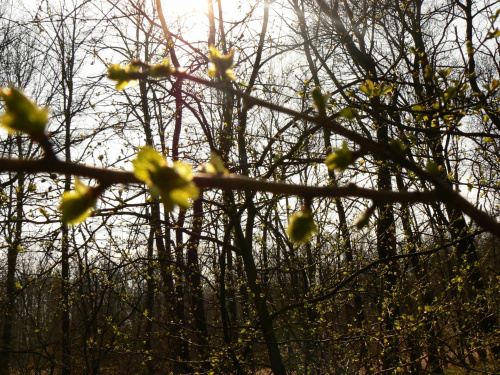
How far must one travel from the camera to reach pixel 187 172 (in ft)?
1.79

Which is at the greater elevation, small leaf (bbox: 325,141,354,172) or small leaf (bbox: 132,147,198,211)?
small leaf (bbox: 325,141,354,172)

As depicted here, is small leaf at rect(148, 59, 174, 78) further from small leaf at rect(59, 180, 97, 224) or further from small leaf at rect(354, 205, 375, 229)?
small leaf at rect(354, 205, 375, 229)

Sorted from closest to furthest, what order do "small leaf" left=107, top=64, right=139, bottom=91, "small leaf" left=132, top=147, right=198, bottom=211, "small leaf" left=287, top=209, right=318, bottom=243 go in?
"small leaf" left=132, top=147, right=198, bottom=211 → "small leaf" left=287, top=209, right=318, bottom=243 → "small leaf" left=107, top=64, right=139, bottom=91

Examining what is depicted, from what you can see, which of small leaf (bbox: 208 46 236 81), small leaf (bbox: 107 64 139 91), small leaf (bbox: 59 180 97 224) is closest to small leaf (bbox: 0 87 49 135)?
small leaf (bbox: 59 180 97 224)

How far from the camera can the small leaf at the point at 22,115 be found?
54 centimetres

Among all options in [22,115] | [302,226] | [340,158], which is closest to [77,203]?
[22,115]

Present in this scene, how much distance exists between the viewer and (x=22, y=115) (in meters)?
0.54

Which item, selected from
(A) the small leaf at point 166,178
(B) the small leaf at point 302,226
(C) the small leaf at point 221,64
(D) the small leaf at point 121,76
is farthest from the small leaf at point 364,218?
(D) the small leaf at point 121,76

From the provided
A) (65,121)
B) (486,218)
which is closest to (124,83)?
(486,218)

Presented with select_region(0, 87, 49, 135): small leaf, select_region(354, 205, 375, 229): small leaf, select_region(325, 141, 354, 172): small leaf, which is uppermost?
select_region(0, 87, 49, 135): small leaf

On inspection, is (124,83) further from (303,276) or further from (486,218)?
(303,276)

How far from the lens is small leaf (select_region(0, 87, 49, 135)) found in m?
0.54

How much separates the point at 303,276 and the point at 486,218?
395 centimetres

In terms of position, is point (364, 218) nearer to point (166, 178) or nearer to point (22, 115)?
point (166, 178)
